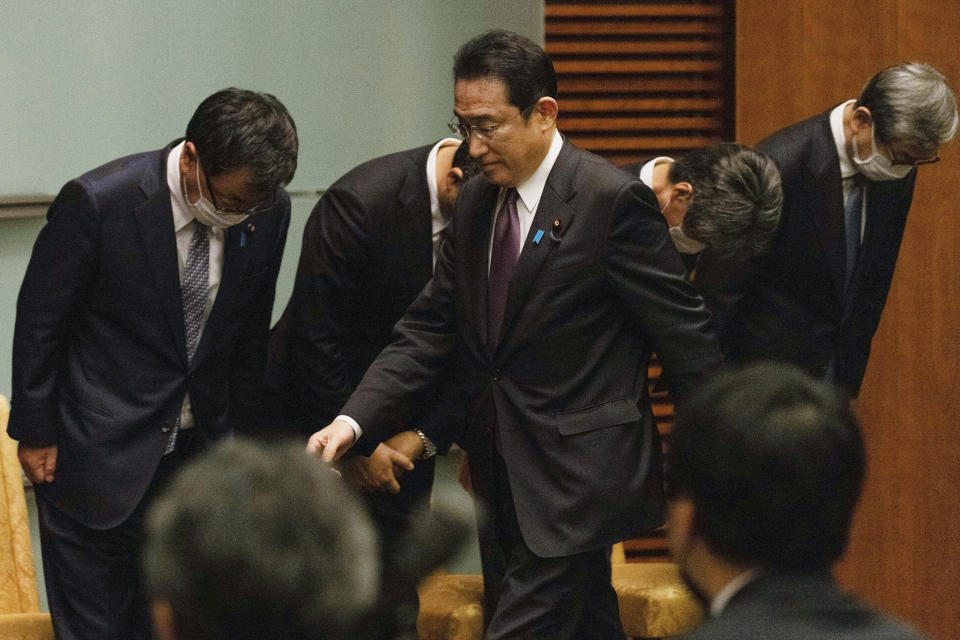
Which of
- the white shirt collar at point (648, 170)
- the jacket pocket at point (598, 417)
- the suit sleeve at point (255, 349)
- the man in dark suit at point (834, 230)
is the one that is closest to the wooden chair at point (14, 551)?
the suit sleeve at point (255, 349)

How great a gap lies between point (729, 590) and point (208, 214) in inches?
78.0

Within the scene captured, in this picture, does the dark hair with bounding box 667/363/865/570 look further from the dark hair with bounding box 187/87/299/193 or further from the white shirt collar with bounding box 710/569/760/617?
the dark hair with bounding box 187/87/299/193

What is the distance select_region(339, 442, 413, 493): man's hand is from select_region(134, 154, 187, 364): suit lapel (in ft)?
1.80

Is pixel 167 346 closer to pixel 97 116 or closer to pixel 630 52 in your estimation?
pixel 97 116

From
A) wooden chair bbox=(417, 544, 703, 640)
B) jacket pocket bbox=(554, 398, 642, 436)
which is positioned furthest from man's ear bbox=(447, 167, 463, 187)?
wooden chair bbox=(417, 544, 703, 640)

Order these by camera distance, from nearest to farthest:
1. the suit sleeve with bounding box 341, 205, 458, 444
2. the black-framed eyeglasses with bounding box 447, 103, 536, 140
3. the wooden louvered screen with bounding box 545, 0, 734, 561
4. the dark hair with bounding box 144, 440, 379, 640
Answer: the dark hair with bounding box 144, 440, 379, 640, the black-framed eyeglasses with bounding box 447, 103, 536, 140, the suit sleeve with bounding box 341, 205, 458, 444, the wooden louvered screen with bounding box 545, 0, 734, 561

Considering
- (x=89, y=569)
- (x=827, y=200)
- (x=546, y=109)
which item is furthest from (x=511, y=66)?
(x=89, y=569)

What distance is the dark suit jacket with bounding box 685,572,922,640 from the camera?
53.9 inches

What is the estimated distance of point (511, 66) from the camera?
114 inches

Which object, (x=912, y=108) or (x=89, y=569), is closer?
(x=89, y=569)

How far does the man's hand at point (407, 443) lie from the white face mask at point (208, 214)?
0.67 m

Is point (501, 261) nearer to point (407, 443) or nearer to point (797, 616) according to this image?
point (407, 443)

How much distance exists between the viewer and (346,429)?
9.32 ft

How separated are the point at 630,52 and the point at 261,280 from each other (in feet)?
6.16
